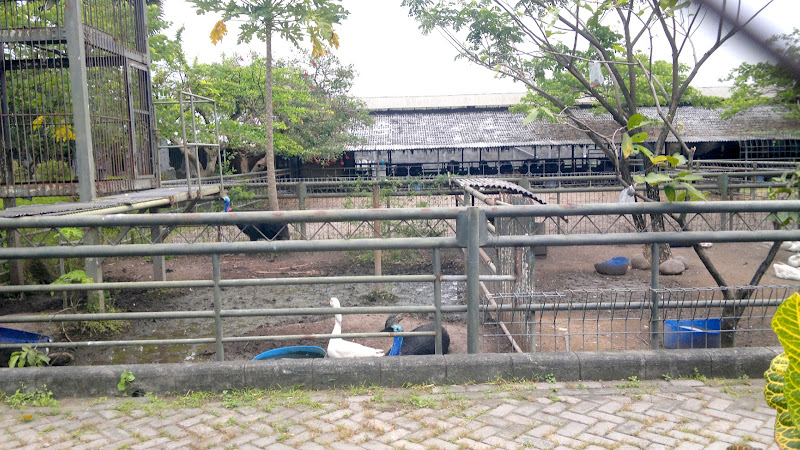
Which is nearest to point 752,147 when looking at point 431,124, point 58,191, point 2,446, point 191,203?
point 431,124

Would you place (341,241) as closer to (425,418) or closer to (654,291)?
(425,418)

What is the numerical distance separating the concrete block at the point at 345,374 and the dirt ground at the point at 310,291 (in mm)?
2250

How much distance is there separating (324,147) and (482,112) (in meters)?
12.4

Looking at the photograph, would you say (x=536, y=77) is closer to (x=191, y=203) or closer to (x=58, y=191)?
(x=191, y=203)

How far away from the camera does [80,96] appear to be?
7035 mm

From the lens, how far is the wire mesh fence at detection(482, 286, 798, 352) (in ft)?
13.7

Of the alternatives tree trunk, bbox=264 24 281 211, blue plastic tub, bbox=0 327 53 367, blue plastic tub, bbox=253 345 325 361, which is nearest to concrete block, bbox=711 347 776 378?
blue plastic tub, bbox=253 345 325 361

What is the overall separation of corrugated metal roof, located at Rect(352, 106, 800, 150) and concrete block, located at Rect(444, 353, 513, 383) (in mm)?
21341

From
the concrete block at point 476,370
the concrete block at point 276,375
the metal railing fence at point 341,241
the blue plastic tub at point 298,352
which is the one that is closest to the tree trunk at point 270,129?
the blue plastic tub at point 298,352

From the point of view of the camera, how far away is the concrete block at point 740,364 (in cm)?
405

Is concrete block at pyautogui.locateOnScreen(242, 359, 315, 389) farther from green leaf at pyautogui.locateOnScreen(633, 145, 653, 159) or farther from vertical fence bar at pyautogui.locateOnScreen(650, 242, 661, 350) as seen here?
green leaf at pyautogui.locateOnScreen(633, 145, 653, 159)

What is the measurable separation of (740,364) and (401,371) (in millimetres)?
2264

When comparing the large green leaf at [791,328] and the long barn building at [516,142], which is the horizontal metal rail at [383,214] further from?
the long barn building at [516,142]

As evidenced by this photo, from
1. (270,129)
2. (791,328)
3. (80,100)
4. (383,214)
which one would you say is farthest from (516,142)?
(791,328)
